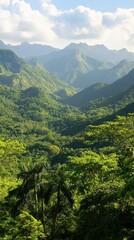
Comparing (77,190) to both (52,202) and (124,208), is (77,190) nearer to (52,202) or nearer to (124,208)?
(52,202)

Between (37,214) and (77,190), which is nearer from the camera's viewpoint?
(37,214)

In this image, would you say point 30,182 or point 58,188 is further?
point 30,182

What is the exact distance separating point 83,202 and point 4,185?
3045 cm

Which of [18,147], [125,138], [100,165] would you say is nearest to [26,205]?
[100,165]

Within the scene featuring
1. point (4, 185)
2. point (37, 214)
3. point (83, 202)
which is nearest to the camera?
point (83, 202)

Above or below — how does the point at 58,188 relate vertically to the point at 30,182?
below

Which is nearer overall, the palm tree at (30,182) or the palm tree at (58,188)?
the palm tree at (58,188)

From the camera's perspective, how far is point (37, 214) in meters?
49.4

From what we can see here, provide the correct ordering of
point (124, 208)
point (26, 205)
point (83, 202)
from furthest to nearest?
point (26, 205), point (83, 202), point (124, 208)

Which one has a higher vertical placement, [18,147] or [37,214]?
[18,147]

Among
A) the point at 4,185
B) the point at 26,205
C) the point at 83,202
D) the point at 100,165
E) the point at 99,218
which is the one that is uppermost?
the point at 4,185

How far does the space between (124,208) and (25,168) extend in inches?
693

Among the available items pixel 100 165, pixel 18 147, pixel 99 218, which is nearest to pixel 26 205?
pixel 100 165

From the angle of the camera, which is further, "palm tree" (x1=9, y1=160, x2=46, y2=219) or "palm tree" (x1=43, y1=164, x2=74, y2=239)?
"palm tree" (x1=9, y1=160, x2=46, y2=219)
